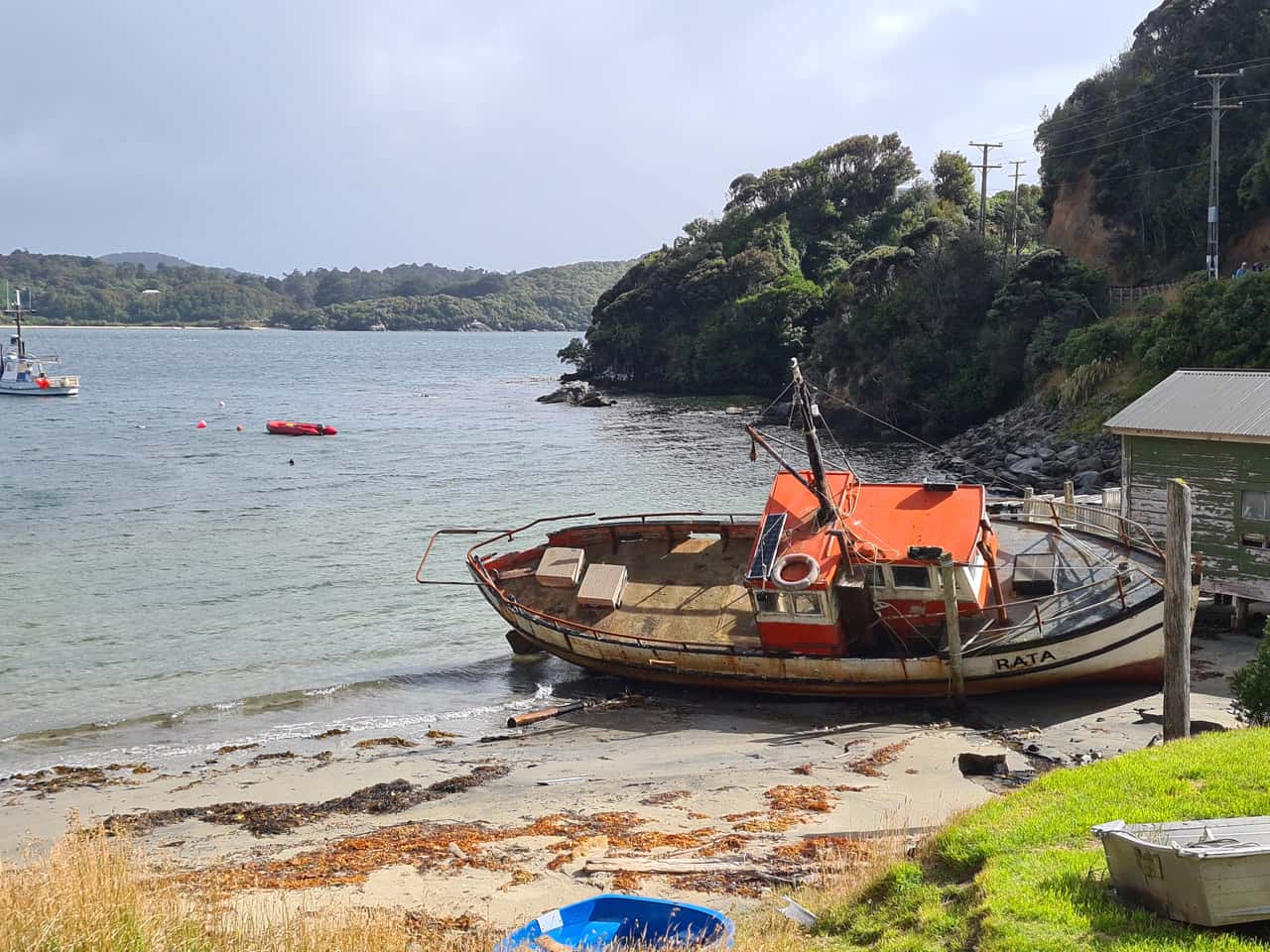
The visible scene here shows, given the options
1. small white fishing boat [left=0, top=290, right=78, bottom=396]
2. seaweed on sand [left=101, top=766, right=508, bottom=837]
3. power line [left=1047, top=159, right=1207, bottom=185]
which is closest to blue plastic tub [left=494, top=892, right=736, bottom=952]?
seaweed on sand [left=101, top=766, right=508, bottom=837]

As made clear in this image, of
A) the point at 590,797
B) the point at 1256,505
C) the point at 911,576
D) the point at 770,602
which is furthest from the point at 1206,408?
the point at 590,797

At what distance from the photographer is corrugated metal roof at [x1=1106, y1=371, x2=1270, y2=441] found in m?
22.4

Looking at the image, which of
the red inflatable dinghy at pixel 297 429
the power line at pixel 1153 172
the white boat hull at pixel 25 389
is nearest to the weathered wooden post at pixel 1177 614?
the power line at pixel 1153 172

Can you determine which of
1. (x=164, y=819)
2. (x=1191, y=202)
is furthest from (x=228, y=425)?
(x=164, y=819)

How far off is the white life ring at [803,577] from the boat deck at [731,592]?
5.32 feet

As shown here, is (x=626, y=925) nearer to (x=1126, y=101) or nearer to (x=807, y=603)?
(x=807, y=603)

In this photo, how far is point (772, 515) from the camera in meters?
22.4

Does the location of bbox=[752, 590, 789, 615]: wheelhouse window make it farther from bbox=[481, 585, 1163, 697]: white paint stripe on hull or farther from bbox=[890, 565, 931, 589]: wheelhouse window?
bbox=[890, 565, 931, 589]: wheelhouse window

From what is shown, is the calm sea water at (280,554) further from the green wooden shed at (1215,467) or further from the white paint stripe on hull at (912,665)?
the green wooden shed at (1215,467)

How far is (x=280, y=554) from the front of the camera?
36.6 m

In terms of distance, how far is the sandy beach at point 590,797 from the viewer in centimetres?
1238

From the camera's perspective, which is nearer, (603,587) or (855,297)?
(603,587)

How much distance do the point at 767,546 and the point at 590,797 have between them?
6933mm

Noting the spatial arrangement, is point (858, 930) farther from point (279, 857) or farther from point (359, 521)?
point (359, 521)
